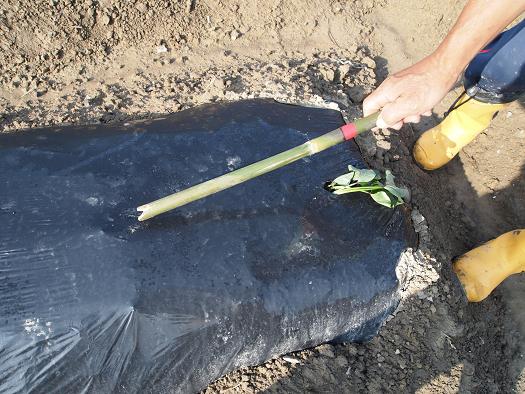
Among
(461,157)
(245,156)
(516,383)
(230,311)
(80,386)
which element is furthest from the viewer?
(461,157)

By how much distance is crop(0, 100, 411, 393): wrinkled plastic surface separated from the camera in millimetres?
1454

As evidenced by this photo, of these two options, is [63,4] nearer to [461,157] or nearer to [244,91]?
[244,91]

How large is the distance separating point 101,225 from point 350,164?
38.1 inches

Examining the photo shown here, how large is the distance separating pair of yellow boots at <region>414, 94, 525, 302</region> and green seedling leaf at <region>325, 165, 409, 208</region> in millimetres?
594

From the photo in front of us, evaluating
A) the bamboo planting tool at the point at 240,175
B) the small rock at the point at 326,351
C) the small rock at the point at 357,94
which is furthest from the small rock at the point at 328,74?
the small rock at the point at 326,351

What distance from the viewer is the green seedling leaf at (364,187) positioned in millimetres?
1858

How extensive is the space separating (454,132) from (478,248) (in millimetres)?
565

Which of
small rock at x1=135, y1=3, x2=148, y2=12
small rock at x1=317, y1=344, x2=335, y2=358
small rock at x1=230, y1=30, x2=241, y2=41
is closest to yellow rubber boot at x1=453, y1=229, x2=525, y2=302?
small rock at x1=317, y1=344, x2=335, y2=358

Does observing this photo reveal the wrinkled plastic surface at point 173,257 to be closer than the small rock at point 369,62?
Yes

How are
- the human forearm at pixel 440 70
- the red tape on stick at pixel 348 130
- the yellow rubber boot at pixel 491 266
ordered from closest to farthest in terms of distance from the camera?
1. the human forearm at pixel 440 70
2. the red tape on stick at pixel 348 130
3. the yellow rubber boot at pixel 491 266

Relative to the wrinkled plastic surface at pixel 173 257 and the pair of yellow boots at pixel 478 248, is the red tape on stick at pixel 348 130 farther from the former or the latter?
the pair of yellow boots at pixel 478 248

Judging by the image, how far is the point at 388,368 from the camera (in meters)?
1.91

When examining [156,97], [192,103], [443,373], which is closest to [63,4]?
[156,97]

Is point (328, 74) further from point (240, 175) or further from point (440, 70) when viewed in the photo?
point (240, 175)
